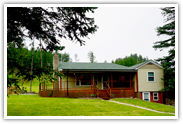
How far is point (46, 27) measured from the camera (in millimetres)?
7891

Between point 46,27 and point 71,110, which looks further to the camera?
point 71,110

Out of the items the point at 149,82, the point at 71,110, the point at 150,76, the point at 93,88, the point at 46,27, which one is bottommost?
the point at 71,110

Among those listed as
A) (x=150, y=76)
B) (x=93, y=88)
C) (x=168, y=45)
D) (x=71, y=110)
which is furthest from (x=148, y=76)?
(x=71, y=110)

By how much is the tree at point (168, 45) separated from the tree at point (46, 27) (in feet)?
39.7

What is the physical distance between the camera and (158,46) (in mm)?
18953

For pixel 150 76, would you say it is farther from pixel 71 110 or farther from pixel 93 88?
pixel 71 110

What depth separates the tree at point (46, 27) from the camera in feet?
23.0

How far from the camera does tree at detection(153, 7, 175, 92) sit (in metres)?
17.2

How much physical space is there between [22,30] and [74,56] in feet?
185

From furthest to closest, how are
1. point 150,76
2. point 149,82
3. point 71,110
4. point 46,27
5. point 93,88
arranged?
point 150,76 → point 149,82 → point 93,88 → point 71,110 → point 46,27

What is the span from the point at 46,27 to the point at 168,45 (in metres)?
14.3
